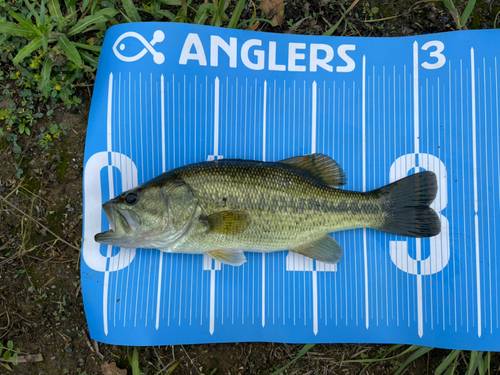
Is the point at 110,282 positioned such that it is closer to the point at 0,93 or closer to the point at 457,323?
the point at 0,93

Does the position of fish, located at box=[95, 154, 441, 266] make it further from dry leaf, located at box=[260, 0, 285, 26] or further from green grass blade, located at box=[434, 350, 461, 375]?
dry leaf, located at box=[260, 0, 285, 26]

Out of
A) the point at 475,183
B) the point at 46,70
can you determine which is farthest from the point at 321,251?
the point at 46,70

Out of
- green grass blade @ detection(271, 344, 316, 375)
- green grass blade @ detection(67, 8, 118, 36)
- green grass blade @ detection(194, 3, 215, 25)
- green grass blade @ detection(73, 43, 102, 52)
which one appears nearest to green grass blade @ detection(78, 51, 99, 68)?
green grass blade @ detection(73, 43, 102, 52)

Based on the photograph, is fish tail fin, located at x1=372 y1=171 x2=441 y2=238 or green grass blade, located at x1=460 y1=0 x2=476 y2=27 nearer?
fish tail fin, located at x1=372 y1=171 x2=441 y2=238

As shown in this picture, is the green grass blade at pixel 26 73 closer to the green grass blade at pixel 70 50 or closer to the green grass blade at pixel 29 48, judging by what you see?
the green grass blade at pixel 29 48

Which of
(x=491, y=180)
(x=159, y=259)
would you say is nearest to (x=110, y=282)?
(x=159, y=259)

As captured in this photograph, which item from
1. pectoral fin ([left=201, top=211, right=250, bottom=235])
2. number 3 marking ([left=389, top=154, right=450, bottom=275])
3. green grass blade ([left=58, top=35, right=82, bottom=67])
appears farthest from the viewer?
number 3 marking ([left=389, top=154, right=450, bottom=275])

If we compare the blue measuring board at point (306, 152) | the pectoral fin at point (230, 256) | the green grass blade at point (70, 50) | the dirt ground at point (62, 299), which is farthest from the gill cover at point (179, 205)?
the green grass blade at point (70, 50)
